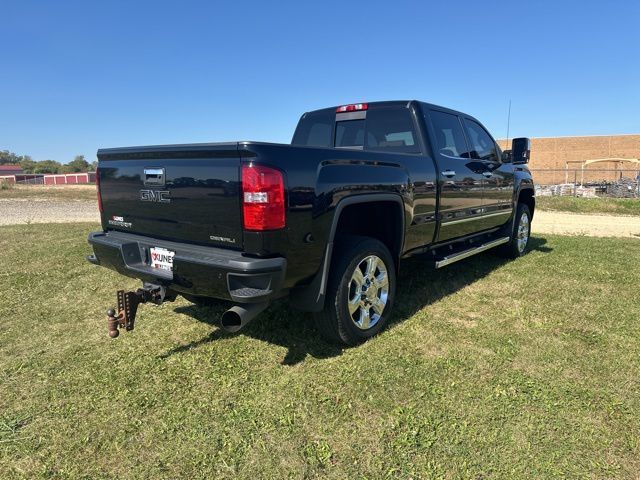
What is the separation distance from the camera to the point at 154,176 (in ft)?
10.4

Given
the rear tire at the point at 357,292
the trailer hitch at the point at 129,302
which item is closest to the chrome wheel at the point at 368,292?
the rear tire at the point at 357,292

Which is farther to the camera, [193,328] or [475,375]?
[193,328]

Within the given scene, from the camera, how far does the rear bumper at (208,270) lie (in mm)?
2673

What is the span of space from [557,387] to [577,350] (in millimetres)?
696

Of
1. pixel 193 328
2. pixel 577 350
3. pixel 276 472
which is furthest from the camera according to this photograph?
pixel 193 328

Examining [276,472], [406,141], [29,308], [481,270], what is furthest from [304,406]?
[481,270]

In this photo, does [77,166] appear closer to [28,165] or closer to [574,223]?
Result: [28,165]

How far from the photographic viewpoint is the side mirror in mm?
5781

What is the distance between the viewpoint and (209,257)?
2814 millimetres

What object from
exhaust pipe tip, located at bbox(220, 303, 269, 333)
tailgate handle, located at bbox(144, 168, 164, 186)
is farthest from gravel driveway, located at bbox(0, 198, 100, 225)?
exhaust pipe tip, located at bbox(220, 303, 269, 333)

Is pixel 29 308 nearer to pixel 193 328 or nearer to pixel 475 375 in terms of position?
pixel 193 328

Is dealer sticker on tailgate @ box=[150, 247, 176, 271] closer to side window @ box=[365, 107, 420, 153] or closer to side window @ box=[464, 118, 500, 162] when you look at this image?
side window @ box=[365, 107, 420, 153]

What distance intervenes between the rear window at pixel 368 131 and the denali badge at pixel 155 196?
7.70 feet

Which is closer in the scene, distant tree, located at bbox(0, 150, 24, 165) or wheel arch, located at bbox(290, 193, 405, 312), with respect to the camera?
wheel arch, located at bbox(290, 193, 405, 312)
